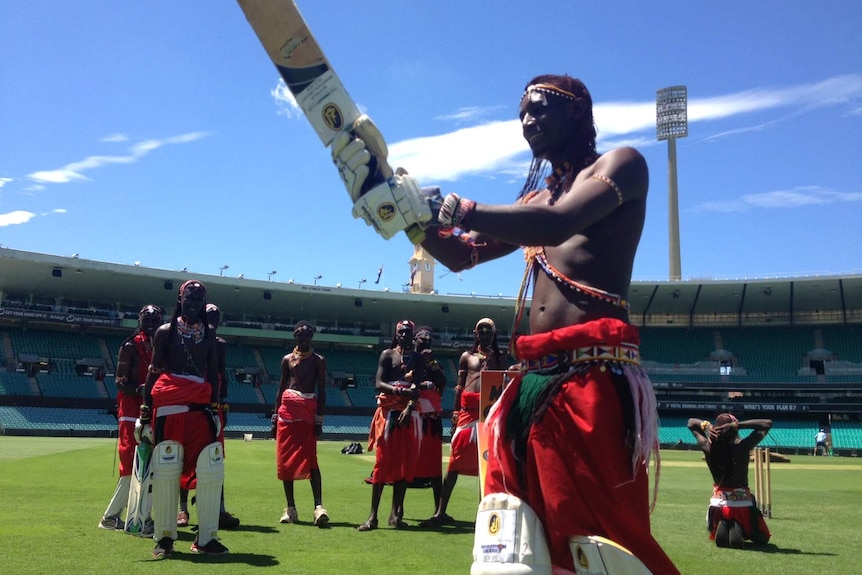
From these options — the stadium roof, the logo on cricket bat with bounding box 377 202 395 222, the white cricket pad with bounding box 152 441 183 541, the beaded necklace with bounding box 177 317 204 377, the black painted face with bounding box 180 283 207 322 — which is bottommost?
the white cricket pad with bounding box 152 441 183 541

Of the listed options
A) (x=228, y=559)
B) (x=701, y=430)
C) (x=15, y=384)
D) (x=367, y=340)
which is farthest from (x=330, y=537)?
(x=367, y=340)

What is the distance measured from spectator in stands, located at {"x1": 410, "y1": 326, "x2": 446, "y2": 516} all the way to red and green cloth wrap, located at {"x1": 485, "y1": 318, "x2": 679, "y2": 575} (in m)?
6.08

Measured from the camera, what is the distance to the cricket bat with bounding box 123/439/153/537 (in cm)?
640

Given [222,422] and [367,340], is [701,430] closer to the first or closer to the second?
[222,422]

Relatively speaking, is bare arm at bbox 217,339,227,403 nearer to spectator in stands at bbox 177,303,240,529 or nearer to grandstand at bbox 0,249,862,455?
spectator in stands at bbox 177,303,240,529

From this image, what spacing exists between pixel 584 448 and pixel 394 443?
6183mm

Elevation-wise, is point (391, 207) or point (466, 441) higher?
point (391, 207)

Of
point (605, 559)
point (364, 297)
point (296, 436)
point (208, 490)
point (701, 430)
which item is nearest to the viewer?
point (605, 559)

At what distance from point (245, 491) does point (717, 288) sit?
37852 mm

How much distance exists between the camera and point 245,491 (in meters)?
11.3

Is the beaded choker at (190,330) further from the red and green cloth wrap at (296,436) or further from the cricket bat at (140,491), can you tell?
the red and green cloth wrap at (296,436)

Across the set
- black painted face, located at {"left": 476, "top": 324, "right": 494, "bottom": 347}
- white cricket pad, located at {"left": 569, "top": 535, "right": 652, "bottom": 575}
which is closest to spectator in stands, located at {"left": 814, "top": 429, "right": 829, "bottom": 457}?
black painted face, located at {"left": 476, "top": 324, "right": 494, "bottom": 347}

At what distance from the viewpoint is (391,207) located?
265cm

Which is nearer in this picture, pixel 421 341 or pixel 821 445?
pixel 421 341
